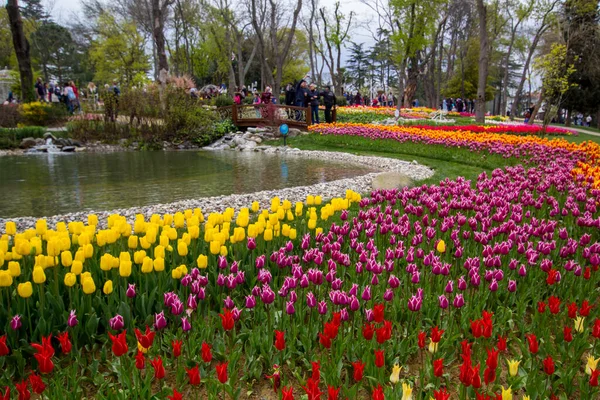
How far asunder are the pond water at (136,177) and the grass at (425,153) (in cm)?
191

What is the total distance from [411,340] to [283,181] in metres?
7.17

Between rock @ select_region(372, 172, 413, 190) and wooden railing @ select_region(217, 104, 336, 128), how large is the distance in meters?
13.2

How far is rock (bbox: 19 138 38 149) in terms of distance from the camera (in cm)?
1780

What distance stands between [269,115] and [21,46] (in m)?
11.6

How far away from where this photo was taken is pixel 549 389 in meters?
2.39

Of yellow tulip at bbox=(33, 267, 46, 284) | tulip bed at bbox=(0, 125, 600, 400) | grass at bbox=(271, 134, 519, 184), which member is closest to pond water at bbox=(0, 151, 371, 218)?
grass at bbox=(271, 134, 519, 184)

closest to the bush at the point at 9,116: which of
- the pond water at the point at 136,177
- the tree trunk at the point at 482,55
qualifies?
the pond water at the point at 136,177

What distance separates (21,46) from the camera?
21.5 metres

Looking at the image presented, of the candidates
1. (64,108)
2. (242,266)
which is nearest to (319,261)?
(242,266)

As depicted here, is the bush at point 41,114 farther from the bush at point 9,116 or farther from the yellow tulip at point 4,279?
the yellow tulip at point 4,279

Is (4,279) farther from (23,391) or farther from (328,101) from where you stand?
(328,101)

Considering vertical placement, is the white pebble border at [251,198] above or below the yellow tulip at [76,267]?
below

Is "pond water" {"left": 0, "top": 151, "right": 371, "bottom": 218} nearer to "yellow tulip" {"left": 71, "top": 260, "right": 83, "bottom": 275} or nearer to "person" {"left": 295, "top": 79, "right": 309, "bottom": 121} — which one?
"yellow tulip" {"left": 71, "top": 260, "right": 83, "bottom": 275}

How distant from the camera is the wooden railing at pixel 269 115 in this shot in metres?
20.8
